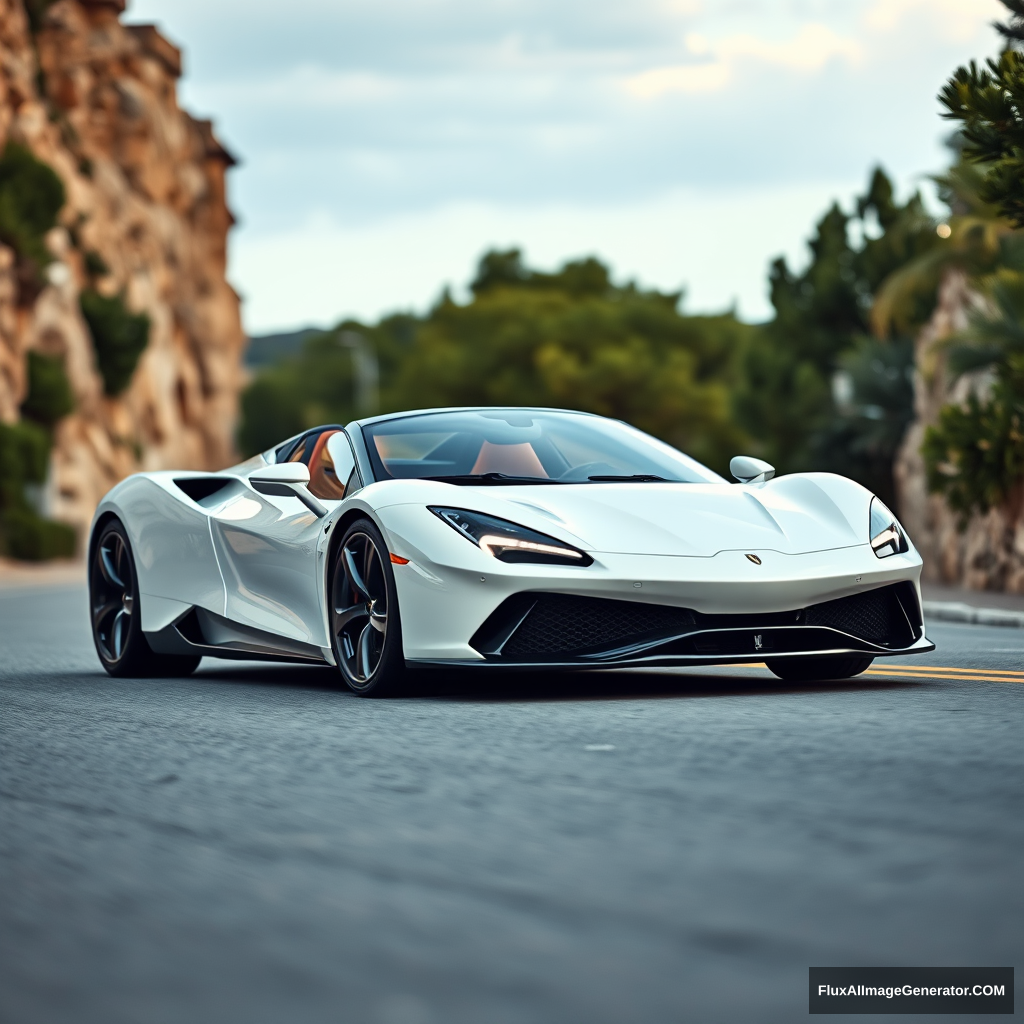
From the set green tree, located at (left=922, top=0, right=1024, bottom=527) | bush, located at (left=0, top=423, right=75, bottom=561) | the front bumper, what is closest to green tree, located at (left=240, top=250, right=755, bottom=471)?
bush, located at (left=0, top=423, right=75, bottom=561)

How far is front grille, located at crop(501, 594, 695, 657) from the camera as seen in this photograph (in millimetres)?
7016

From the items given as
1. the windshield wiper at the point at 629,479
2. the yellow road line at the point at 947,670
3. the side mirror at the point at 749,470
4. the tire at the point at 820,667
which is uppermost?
the side mirror at the point at 749,470

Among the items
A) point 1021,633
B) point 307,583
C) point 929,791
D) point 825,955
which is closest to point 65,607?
point 1021,633

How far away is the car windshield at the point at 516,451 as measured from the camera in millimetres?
8227

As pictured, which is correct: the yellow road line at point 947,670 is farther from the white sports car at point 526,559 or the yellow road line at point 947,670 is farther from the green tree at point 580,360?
the green tree at point 580,360

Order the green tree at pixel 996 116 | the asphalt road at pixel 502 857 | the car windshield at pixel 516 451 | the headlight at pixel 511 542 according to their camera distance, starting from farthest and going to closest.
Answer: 1. the green tree at pixel 996 116
2. the car windshield at pixel 516 451
3. the headlight at pixel 511 542
4. the asphalt road at pixel 502 857

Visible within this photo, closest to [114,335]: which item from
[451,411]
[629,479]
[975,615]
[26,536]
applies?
[26,536]

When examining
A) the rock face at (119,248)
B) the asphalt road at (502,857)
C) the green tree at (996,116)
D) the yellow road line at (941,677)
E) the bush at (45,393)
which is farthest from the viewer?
the rock face at (119,248)

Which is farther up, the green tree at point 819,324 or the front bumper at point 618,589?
the green tree at point 819,324

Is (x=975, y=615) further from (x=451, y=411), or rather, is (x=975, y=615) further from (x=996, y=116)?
(x=451, y=411)

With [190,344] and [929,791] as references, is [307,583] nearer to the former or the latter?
[929,791]

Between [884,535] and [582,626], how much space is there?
1458mm

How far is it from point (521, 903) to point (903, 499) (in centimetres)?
2613

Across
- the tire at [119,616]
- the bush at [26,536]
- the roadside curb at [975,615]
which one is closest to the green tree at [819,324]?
the bush at [26,536]
